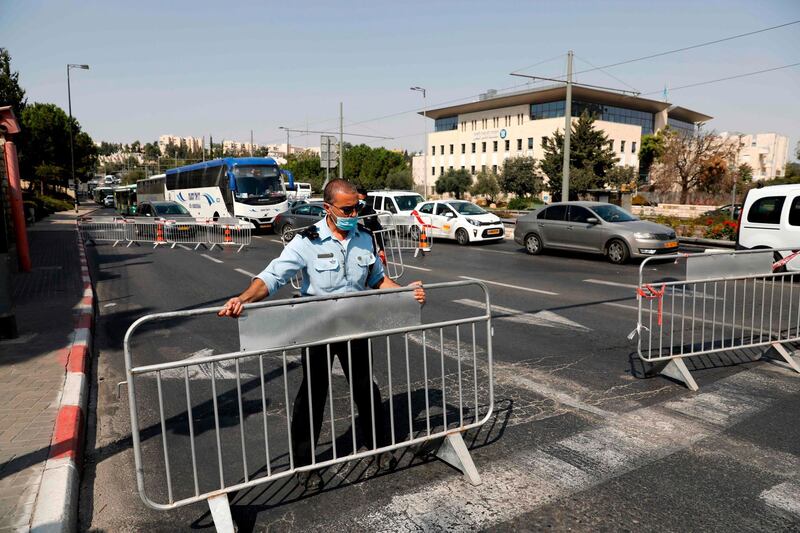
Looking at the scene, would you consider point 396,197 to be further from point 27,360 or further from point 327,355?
point 327,355

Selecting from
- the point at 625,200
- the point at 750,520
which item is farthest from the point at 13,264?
the point at 625,200

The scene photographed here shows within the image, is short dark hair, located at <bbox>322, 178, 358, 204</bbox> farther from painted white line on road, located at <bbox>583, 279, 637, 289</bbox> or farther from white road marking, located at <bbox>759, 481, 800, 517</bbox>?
painted white line on road, located at <bbox>583, 279, 637, 289</bbox>

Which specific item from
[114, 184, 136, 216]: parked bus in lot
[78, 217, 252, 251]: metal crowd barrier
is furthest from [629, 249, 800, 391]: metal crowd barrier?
[114, 184, 136, 216]: parked bus in lot

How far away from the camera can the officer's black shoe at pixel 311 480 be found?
374 cm

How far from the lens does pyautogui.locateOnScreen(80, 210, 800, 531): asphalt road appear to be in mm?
3354

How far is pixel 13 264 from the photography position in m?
14.1

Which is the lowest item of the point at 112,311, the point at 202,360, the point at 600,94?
the point at 112,311

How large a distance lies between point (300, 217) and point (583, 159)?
134 ft

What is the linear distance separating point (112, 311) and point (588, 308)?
796 cm

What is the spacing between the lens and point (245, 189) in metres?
27.0

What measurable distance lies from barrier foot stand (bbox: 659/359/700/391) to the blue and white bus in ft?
77.0

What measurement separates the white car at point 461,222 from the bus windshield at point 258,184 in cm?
905

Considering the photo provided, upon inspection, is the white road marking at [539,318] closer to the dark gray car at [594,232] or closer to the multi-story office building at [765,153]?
the dark gray car at [594,232]

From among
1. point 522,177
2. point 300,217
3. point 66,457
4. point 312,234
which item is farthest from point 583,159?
point 66,457
